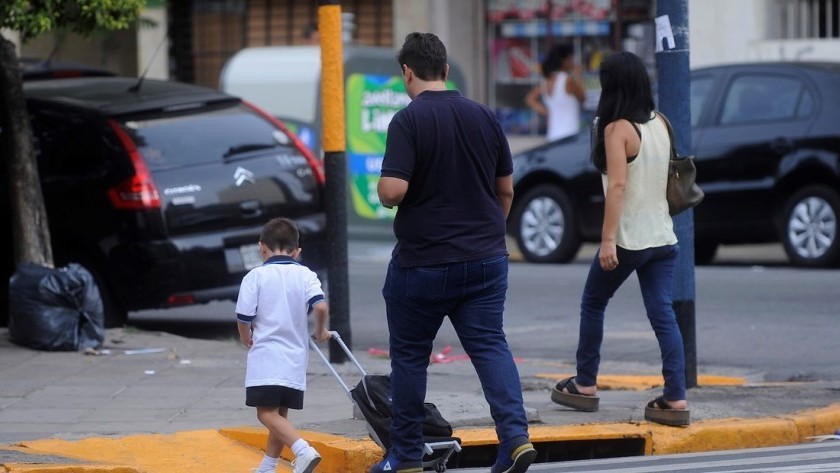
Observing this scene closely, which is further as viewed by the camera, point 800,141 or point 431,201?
point 800,141

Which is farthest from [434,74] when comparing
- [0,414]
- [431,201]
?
[0,414]

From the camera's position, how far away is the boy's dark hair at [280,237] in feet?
20.9

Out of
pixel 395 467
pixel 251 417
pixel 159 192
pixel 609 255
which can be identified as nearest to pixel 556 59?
pixel 159 192

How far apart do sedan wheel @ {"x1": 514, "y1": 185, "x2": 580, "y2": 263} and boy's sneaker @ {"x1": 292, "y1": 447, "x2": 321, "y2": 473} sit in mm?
8926

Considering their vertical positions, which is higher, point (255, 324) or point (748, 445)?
point (255, 324)

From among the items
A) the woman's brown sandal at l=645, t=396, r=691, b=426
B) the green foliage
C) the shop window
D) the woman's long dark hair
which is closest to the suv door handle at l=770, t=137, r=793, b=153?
the shop window

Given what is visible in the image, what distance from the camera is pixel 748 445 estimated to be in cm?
712

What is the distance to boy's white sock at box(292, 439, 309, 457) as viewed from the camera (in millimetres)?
6176

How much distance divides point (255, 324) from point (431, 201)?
0.87 m

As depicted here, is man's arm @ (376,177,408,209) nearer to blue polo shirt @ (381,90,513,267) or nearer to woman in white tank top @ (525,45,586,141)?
blue polo shirt @ (381,90,513,267)

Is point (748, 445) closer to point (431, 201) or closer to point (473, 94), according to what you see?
point (431, 201)

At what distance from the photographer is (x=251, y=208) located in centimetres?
1057

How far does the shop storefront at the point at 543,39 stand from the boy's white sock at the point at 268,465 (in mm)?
14087

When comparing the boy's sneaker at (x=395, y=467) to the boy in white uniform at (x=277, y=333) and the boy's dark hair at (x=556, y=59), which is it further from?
the boy's dark hair at (x=556, y=59)
